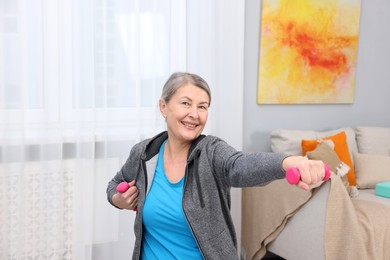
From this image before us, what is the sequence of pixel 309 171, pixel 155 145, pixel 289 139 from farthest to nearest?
pixel 289 139
pixel 155 145
pixel 309 171

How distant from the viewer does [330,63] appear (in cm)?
385

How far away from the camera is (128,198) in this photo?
1780 millimetres

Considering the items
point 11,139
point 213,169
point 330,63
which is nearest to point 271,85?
point 330,63

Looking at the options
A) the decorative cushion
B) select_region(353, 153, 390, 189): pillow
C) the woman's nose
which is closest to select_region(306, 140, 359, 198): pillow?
the decorative cushion

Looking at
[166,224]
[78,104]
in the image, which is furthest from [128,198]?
[78,104]

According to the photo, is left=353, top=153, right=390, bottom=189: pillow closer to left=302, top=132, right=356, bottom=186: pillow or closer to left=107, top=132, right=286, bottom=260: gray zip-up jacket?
left=302, top=132, right=356, bottom=186: pillow

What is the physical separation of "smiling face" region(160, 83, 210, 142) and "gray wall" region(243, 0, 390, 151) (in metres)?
1.85

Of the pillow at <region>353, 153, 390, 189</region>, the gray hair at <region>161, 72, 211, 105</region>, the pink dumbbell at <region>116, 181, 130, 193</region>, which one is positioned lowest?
the pillow at <region>353, 153, 390, 189</region>

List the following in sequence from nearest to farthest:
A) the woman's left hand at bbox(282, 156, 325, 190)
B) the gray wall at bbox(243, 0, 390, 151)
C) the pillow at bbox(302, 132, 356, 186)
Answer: the woman's left hand at bbox(282, 156, 325, 190) → the pillow at bbox(302, 132, 356, 186) → the gray wall at bbox(243, 0, 390, 151)

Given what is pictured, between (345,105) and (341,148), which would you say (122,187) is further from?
(345,105)

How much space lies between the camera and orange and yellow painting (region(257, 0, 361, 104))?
359 centimetres

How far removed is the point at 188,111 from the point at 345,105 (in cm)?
263

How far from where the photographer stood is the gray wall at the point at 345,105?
11.7 feet

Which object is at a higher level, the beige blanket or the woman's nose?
the woman's nose
